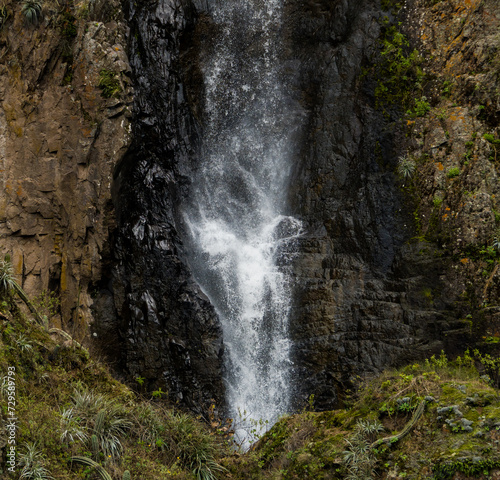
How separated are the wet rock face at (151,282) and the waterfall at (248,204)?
2.68ft

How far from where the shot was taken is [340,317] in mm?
13273

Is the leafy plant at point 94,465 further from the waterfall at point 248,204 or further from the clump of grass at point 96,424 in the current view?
the waterfall at point 248,204

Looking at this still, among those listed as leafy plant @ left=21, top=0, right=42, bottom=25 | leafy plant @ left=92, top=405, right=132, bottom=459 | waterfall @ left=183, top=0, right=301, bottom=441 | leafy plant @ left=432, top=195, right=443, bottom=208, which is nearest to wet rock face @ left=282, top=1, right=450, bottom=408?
waterfall @ left=183, top=0, right=301, bottom=441

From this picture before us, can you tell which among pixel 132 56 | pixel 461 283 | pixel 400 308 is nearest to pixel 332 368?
pixel 400 308

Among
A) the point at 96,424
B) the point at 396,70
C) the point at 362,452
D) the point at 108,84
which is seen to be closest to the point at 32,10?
the point at 108,84

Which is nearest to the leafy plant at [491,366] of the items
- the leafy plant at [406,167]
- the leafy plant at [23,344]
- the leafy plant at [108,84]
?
the leafy plant at [406,167]

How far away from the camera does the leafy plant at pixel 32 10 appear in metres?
12.5

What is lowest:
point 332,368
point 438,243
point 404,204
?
point 332,368

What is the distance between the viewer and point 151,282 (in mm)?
12898

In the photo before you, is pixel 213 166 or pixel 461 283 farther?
pixel 213 166

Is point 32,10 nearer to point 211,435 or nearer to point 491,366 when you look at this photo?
point 211,435

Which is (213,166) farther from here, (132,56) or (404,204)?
(404,204)

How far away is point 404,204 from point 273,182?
14.9ft

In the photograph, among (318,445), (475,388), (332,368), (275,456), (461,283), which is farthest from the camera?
(332,368)
